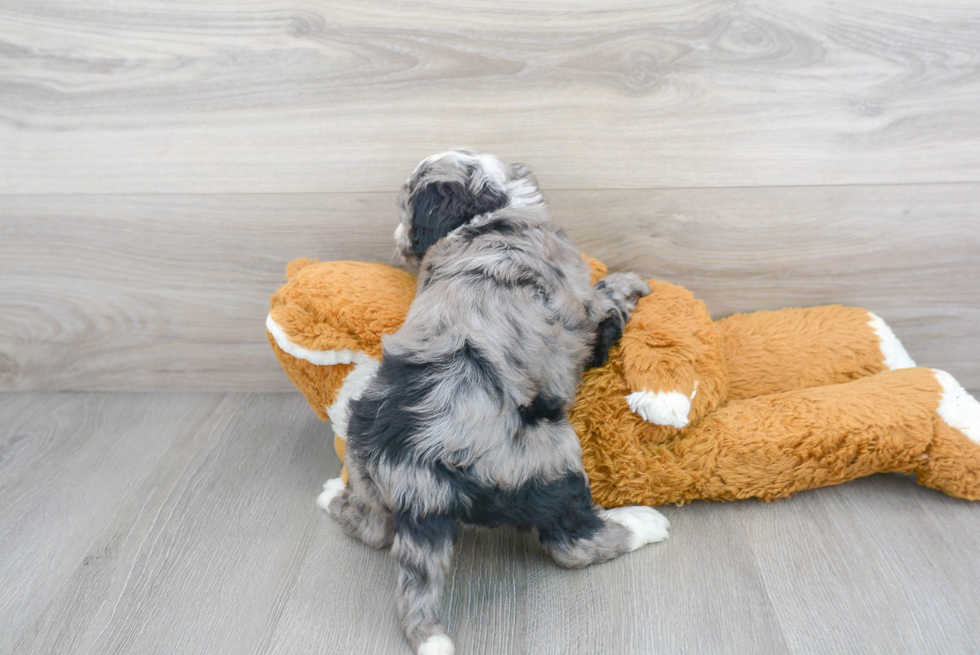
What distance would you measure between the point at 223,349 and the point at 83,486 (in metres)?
0.61

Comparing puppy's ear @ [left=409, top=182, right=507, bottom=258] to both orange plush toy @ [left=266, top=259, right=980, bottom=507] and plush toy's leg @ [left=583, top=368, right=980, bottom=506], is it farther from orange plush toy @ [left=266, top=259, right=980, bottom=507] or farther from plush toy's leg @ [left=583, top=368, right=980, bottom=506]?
plush toy's leg @ [left=583, top=368, right=980, bottom=506]

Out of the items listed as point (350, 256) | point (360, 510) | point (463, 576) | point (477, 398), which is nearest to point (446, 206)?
point (477, 398)

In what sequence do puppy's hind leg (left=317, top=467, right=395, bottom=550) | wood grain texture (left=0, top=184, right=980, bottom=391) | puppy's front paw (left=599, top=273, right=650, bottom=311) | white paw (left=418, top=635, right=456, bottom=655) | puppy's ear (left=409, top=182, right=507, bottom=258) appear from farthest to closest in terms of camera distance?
wood grain texture (left=0, top=184, right=980, bottom=391)
puppy's front paw (left=599, top=273, right=650, bottom=311)
puppy's ear (left=409, top=182, right=507, bottom=258)
puppy's hind leg (left=317, top=467, right=395, bottom=550)
white paw (left=418, top=635, right=456, bottom=655)

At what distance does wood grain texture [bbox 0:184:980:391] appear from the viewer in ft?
6.97

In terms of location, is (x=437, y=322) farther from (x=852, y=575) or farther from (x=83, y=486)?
(x=83, y=486)

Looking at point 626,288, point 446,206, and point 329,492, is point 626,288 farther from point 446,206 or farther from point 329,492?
point 329,492

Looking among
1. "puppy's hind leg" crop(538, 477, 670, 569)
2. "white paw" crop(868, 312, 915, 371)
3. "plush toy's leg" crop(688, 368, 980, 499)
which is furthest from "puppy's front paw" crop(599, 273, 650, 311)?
"white paw" crop(868, 312, 915, 371)

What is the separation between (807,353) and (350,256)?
1.43 m

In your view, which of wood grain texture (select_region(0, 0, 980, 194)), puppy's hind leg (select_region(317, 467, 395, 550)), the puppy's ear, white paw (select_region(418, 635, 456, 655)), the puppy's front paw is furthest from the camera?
wood grain texture (select_region(0, 0, 980, 194))

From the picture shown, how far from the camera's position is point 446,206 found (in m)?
1.71

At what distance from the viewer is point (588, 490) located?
1.62 metres

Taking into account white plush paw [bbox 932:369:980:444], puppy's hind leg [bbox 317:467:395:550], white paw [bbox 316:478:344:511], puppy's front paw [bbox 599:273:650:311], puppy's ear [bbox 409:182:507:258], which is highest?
puppy's ear [bbox 409:182:507:258]

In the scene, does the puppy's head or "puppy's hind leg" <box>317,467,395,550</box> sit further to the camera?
the puppy's head

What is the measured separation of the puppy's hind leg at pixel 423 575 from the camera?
1.42 meters
